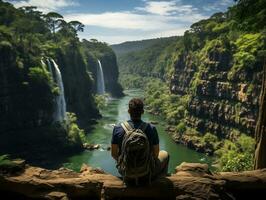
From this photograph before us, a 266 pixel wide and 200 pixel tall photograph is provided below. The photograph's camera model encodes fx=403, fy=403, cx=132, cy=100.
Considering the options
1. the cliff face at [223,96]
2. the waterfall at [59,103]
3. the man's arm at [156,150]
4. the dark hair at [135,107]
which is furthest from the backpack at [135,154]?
the waterfall at [59,103]

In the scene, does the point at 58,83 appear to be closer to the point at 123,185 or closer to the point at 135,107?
the point at 123,185

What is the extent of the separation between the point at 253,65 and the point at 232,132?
12.9m

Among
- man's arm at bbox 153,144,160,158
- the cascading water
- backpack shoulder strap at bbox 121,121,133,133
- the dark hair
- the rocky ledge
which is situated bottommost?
the cascading water

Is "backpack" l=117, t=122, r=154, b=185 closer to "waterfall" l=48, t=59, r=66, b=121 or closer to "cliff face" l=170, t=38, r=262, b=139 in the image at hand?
"cliff face" l=170, t=38, r=262, b=139

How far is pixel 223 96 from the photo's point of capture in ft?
269

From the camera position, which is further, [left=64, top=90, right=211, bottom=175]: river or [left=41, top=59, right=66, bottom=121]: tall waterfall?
[left=41, top=59, right=66, bottom=121]: tall waterfall

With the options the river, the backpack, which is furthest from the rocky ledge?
the river

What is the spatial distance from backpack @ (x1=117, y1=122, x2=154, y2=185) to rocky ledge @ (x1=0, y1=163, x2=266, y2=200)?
0.61m

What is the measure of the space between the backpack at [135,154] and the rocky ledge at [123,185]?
2.01 ft

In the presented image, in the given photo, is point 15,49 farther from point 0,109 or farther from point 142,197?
point 142,197

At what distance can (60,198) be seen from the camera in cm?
969

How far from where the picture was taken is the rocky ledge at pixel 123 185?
9445 millimetres

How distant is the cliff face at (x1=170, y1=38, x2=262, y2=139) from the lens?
233 feet

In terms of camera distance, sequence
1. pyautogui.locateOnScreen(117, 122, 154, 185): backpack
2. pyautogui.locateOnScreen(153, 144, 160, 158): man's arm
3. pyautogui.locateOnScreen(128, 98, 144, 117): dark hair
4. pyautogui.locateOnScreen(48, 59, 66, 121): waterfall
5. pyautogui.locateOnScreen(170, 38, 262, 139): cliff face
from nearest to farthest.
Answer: pyautogui.locateOnScreen(117, 122, 154, 185): backpack → pyautogui.locateOnScreen(128, 98, 144, 117): dark hair → pyautogui.locateOnScreen(153, 144, 160, 158): man's arm → pyautogui.locateOnScreen(170, 38, 262, 139): cliff face → pyautogui.locateOnScreen(48, 59, 66, 121): waterfall
